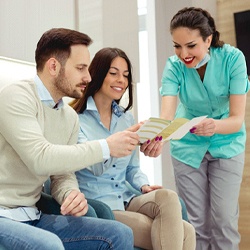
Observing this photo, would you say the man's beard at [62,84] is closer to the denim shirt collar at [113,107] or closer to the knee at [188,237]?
the denim shirt collar at [113,107]

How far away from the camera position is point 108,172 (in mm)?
1928

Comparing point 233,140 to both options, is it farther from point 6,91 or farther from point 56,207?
point 6,91

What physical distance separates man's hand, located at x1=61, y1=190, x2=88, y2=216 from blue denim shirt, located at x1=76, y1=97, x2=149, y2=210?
14.8 inches

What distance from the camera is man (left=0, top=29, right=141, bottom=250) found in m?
1.37

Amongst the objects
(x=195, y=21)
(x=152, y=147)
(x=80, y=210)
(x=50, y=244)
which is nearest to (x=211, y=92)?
(x=195, y=21)

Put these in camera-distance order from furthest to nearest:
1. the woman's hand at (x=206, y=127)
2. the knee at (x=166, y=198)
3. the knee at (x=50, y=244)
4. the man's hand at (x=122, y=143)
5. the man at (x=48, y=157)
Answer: the woman's hand at (x=206, y=127) → the knee at (x=166, y=198) → the man's hand at (x=122, y=143) → the man at (x=48, y=157) → the knee at (x=50, y=244)

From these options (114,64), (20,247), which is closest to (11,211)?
(20,247)

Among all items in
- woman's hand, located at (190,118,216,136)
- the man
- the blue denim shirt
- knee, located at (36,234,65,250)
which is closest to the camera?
knee, located at (36,234,65,250)

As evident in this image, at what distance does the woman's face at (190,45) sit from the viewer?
2.15 meters

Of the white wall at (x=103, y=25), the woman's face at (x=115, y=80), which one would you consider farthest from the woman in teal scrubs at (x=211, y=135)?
the white wall at (x=103, y=25)

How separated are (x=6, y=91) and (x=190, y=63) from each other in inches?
41.8

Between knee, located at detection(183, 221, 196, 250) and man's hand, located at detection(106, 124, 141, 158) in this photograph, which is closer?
man's hand, located at detection(106, 124, 141, 158)

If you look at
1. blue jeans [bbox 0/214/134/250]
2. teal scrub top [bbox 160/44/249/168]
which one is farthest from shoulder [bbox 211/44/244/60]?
blue jeans [bbox 0/214/134/250]

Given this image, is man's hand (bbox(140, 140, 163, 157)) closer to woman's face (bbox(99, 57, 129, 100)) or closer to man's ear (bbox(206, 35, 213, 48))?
woman's face (bbox(99, 57, 129, 100))
